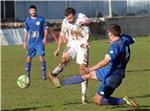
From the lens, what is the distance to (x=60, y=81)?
1101 centimetres

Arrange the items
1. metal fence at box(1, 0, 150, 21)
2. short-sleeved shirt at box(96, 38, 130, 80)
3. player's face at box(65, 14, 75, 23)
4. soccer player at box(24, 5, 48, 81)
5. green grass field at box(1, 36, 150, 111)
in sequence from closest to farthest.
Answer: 1. short-sleeved shirt at box(96, 38, 130, 80)
2. green grass field at box(1, 36, 150, 111)
3. player's face at box(65, 14, 75, 23)
4. soccer player at box(24, 5, 48, 81)
5. metal fence at box(1, 0, 150, 21)

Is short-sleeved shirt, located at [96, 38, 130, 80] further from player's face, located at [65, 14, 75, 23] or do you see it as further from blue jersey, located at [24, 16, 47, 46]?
blue jersey, located at [24, 16, 47, 46]

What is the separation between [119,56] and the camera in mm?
10273

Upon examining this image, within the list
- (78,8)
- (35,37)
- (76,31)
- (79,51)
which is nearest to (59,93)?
(79,51)

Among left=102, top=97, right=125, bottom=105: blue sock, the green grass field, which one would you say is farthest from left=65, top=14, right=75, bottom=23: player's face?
left=102, top=97, right=125, bottom=105: blue sock

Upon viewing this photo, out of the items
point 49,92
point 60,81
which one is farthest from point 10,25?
point 60,81

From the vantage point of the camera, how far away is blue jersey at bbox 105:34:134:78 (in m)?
10.2

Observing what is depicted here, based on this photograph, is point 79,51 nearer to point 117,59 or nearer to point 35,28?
point 117,59

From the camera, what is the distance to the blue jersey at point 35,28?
680 inches

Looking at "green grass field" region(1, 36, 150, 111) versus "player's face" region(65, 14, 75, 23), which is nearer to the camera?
"green grass field" region(1, 36, 150, 111)

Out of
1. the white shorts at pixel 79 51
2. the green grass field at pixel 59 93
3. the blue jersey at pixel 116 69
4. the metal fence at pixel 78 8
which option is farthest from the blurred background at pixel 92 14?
the blue jersey at pixel 116 69

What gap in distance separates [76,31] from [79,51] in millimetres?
463

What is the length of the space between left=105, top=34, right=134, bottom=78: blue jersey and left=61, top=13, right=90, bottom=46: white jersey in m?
2.08

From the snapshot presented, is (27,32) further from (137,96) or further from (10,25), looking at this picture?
(10,25)
